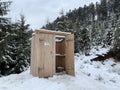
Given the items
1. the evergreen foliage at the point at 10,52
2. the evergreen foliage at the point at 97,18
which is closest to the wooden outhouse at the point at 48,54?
the evergreen foliage at the point at 10,52

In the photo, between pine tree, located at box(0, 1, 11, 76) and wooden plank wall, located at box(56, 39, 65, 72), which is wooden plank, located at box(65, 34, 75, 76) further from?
pine tree, located at box(0, 1, 11, 76)

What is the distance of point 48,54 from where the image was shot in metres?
7.45

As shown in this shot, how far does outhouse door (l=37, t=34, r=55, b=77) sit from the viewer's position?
7.25 meters

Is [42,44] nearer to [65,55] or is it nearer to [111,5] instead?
[65,55]

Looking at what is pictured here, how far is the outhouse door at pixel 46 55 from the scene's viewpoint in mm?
→ 7246

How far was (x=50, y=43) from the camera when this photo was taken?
7.52 meters

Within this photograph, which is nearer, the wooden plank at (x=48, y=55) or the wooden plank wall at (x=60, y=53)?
the wooden plank at (x=48, y=55)

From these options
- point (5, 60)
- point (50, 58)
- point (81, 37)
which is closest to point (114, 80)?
point (50, 58)

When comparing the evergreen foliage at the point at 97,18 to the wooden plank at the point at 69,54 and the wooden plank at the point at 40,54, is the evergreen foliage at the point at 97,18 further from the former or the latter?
the wooden plank at the point at 40,54

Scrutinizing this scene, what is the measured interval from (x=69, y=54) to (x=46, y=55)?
1.03 m

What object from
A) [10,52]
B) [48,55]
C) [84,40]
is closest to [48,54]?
[48,55]

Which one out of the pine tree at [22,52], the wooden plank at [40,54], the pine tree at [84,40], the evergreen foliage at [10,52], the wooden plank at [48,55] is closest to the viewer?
the wooden plank at [40,54]

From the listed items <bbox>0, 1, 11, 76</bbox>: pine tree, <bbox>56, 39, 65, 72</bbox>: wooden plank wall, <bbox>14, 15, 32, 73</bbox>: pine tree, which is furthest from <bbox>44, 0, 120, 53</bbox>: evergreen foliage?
<bbox>56, 39, 65, 72</bbox>: wooden plank wall

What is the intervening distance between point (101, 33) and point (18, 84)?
3331 cm
